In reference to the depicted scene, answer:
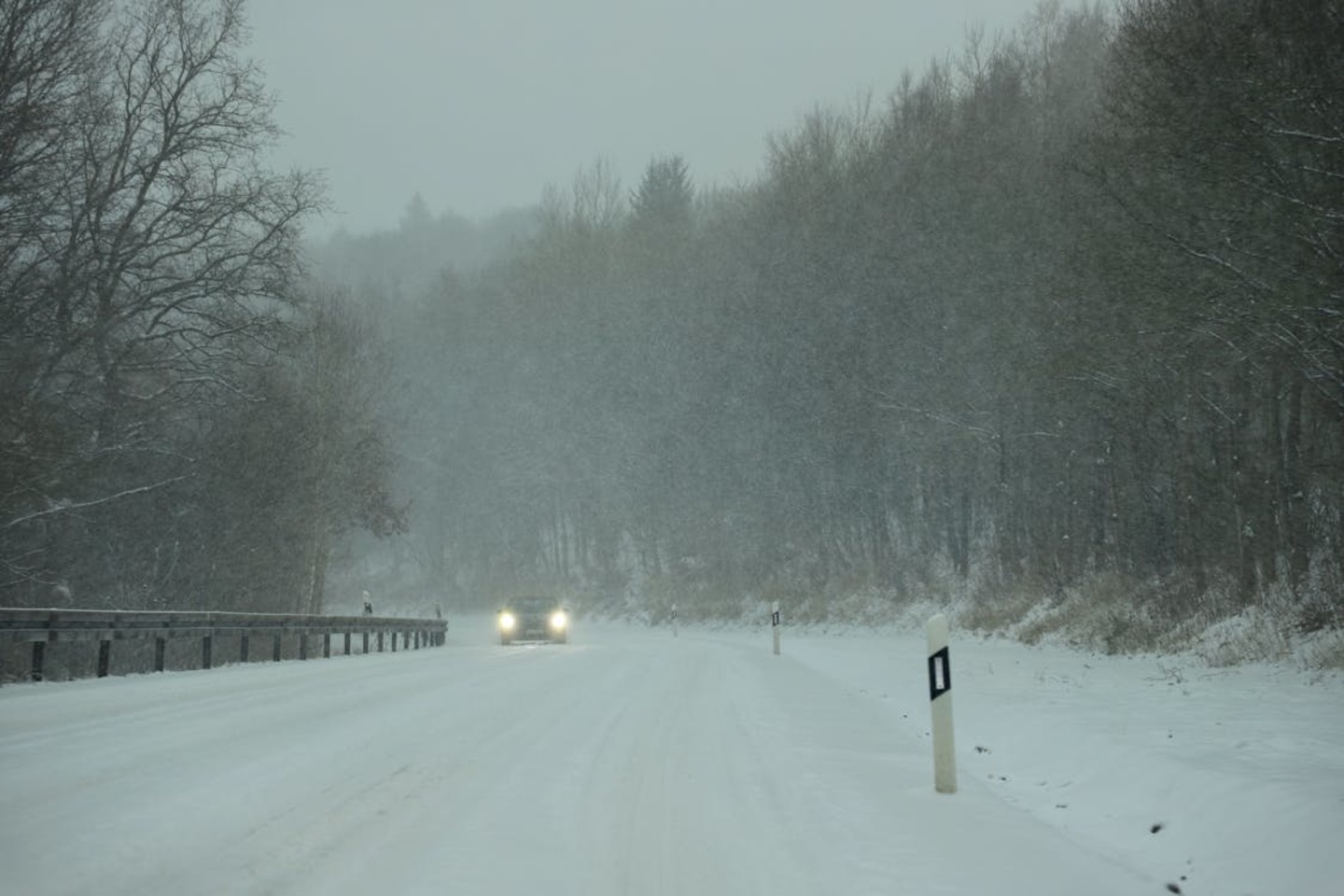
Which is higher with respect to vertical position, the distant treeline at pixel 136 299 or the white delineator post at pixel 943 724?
the distant treeline at pixel 136 299

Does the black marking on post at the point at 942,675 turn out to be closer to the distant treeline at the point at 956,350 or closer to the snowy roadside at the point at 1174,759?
the snowy roadside at the point at 1174,759

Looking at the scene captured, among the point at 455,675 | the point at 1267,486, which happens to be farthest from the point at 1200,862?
the point at 1267,486

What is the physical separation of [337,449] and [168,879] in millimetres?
33431

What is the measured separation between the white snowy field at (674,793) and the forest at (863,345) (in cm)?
604

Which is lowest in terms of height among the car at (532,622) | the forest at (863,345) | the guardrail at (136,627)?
the car at (532,622)

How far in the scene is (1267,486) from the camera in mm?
16266

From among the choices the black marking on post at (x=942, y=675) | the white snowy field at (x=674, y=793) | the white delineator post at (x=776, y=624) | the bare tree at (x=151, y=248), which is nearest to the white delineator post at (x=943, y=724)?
the black marking on post at (x=942, y=675)

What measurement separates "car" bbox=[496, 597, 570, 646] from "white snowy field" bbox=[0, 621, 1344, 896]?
17.9m

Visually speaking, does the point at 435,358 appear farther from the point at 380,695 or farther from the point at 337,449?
the point at 380,695

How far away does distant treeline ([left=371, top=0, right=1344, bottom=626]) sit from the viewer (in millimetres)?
14016

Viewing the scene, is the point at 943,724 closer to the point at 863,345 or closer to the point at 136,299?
the point at 136,299

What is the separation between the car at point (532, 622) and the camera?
30.2 meters

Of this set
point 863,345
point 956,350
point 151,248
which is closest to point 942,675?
point 151,248

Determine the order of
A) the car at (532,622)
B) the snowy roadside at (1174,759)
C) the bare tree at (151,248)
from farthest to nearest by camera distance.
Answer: the car at (532,622), the bare tree at (151,248), the snowy roadside at (1174,759)
